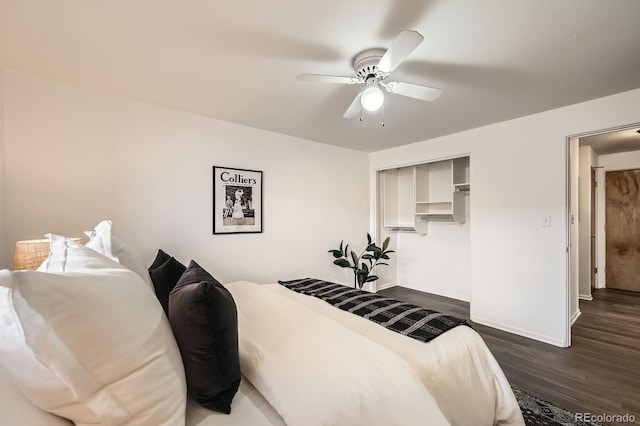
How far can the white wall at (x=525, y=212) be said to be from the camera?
257 cm

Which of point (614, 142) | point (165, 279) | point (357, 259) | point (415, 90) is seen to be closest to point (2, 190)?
point (165, 279)

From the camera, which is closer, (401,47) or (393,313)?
(401,47)

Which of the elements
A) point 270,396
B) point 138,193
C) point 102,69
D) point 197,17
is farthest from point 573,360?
point 102,69

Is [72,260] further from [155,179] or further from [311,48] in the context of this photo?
[155,179]

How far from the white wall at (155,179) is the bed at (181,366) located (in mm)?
1208

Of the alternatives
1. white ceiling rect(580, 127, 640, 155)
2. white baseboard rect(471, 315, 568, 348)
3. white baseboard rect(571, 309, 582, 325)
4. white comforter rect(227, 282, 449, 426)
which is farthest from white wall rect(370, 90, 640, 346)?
white comforter rect(227, 282, 449, 426)

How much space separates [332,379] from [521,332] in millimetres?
2885

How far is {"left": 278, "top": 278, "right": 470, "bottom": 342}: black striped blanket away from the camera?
1473 millimetres

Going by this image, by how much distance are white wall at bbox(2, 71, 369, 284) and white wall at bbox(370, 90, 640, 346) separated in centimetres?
190

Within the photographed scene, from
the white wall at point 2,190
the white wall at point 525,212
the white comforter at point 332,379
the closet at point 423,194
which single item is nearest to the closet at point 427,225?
the closet at point 423,194

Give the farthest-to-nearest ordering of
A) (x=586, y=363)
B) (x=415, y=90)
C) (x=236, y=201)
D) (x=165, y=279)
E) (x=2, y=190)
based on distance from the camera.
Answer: (x=236, y=201), (x=586, y=363), (x=2, y=190), (x=415, y=90), (x=165, y=279)

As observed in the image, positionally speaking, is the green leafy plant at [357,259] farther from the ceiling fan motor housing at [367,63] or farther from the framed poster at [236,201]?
Result: the ceiling fan motor housing at [367,63]

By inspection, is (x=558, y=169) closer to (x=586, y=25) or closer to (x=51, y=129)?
(x=586, y=25)

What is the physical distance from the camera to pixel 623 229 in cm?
444
